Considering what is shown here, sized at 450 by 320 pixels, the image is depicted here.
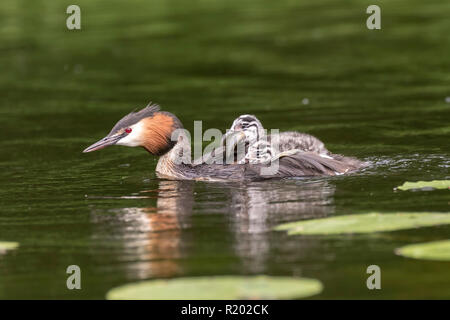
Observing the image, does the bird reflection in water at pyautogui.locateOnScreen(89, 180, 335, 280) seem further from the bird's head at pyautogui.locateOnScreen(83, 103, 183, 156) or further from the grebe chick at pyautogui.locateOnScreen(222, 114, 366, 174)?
the grebe chick at pyautogui.locateOnScreen(222, 114, 366, 174)

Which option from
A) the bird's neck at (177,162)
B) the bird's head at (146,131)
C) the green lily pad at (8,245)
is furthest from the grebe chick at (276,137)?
the green lily pad at (8,245)

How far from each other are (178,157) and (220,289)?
19.9 ft

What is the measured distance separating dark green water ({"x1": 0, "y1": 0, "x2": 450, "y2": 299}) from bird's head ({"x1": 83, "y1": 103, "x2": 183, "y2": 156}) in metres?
0.46

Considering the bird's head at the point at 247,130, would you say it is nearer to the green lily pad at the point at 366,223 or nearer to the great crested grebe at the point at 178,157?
the great crested grebe at the point at 178,157

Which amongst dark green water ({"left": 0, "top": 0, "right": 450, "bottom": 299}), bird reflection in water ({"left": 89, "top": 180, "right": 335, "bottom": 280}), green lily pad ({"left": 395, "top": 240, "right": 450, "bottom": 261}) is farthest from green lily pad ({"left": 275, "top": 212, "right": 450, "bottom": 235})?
green lily pad ({"left": 395, "top": 240, "right": 450, "bottom": 261})

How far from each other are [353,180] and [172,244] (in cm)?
356

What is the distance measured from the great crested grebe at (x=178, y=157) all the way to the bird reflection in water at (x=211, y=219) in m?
0.24

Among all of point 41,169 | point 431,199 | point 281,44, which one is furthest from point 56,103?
point 431,199

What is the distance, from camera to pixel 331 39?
26.1 m

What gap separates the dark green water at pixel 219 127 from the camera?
835 cm

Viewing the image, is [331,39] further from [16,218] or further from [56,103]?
[16,218]

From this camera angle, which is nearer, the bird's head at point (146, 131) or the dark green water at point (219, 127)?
the dark green water at point (219, 127)

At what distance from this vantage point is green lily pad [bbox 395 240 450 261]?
7.98 m

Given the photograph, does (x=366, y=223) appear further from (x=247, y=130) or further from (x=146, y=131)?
(x=146, y=131)
